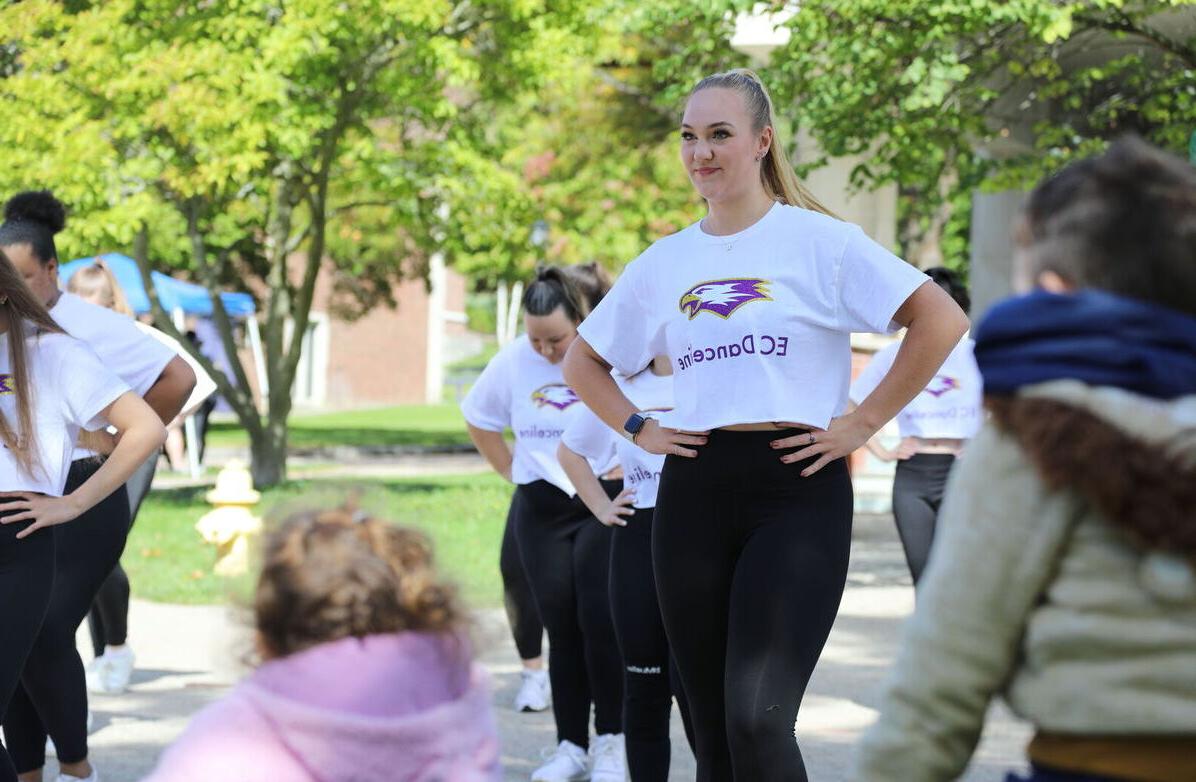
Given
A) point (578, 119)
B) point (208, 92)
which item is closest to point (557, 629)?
point (208, 92)

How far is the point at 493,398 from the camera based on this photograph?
7355 mm

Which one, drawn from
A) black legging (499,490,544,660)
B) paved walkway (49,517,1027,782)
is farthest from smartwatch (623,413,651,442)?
black legging (499,490,544,660)

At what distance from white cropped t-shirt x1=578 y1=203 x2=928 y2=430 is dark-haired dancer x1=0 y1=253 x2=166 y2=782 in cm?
161

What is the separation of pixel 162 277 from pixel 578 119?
270 inches

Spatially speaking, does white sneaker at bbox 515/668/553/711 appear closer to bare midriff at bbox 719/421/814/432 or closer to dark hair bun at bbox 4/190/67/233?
dark hair bun at bbox 4/190/67/233

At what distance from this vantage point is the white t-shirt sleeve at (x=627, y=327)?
4.56 m

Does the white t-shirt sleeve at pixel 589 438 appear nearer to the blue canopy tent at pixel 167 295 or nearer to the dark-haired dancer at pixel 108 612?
the dark-haired dancer at pixel 108 612

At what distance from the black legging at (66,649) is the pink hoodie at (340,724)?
9.95ft

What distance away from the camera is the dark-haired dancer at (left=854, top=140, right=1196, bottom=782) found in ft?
6.81

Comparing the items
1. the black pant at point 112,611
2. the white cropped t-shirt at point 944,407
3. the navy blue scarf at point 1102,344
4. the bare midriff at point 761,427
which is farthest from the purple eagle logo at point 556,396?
the navy blue scarf at point 1102,344

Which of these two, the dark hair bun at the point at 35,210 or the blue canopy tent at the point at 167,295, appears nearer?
the dark hair bun at the point at 35,210

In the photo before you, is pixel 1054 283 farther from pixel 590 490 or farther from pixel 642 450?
pixel 590 490

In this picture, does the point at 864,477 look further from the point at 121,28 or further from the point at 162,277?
the point at 162,277

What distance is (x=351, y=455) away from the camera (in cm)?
2881
